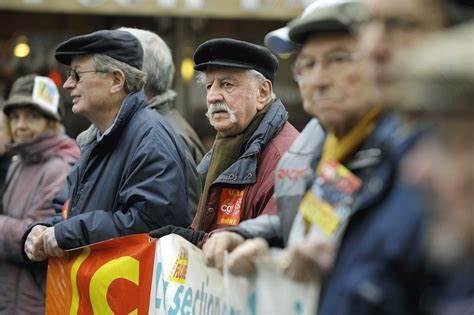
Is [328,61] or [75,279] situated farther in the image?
[75,279]

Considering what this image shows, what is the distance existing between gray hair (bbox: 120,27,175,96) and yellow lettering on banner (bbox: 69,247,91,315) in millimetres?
1276

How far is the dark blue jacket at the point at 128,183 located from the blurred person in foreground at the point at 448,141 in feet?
11.0

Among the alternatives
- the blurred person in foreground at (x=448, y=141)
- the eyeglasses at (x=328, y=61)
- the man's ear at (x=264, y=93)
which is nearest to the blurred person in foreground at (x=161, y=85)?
the man's ear at (x=264, y=93)

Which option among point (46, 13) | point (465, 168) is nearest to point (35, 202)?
point (465, 168)

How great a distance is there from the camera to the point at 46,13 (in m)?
14.5

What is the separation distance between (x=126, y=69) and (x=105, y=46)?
0.17 metres

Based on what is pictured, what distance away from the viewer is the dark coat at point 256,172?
17.2 ft

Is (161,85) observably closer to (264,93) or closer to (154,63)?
(154,63)

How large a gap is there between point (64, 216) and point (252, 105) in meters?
1.32

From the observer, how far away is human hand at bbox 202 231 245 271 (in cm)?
402

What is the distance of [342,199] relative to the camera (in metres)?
3.24

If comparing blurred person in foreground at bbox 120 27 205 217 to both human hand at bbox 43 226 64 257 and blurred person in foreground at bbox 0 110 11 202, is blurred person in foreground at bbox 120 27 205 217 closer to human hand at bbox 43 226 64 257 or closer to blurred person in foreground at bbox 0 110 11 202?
human hand at bbox 43 226 64 257

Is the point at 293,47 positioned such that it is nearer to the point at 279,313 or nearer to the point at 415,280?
the point at 279,313

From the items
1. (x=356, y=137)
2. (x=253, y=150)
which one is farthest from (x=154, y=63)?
(x=356, y=137)
